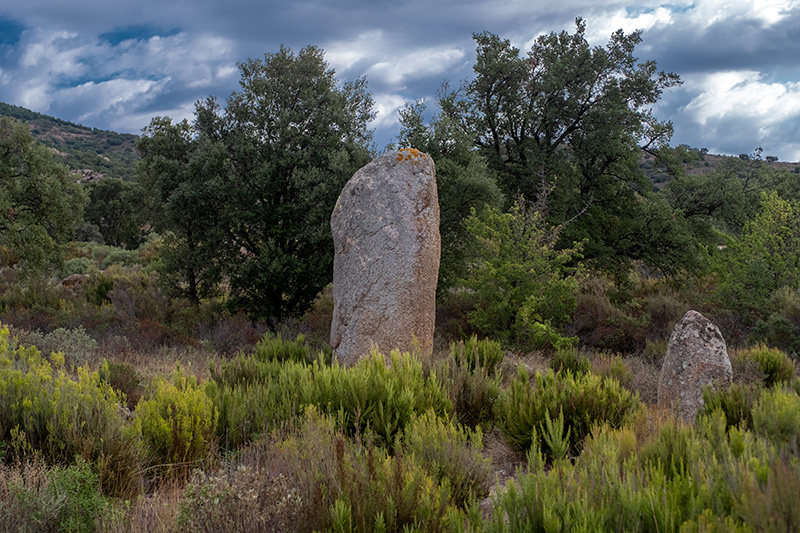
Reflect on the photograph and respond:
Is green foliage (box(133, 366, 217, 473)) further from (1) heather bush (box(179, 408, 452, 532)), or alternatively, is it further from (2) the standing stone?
(2) the standing stone

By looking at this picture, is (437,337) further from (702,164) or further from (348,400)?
(702,164)

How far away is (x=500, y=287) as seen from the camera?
12.9 meters

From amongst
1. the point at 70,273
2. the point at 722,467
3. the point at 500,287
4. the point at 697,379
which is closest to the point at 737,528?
the point at 722,467

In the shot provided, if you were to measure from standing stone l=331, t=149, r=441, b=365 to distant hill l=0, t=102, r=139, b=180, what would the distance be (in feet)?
190

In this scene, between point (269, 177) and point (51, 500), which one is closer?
point (51, 500)

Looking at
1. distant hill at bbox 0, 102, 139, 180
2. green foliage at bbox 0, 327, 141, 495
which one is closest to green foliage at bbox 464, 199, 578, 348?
green foliage at bbox 0, 327, 141, 495

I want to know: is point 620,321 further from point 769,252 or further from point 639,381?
point 639,381

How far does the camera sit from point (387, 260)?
27.0ft

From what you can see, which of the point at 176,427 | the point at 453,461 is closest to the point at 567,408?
the point at 453,461

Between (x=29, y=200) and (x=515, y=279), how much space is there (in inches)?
679

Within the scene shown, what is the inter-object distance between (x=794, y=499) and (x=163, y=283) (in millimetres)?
16686

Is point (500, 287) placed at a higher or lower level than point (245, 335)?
higher

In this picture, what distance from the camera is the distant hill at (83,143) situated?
63562 millimetres

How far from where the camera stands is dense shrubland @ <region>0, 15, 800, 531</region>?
2.85 meters
